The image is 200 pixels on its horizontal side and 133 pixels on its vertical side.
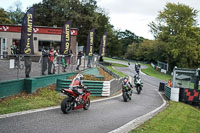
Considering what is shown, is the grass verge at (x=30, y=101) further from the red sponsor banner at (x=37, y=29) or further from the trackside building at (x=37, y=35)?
the red sponsor banner at (x=37, y=29)

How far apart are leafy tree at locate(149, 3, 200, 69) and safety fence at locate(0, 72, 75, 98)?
146 feet

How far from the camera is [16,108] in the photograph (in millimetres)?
10000

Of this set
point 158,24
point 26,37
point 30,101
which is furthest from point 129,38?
point 30,101

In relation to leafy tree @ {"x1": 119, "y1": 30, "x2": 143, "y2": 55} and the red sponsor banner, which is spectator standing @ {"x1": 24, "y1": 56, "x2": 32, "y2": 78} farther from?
leafy tree @ {"x1": 119, "y1": 30, "x2": 143, "y2": 55}

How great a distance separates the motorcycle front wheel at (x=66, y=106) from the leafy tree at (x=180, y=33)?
47.9m

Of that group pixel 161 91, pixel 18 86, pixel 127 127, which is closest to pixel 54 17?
pixel 161 91

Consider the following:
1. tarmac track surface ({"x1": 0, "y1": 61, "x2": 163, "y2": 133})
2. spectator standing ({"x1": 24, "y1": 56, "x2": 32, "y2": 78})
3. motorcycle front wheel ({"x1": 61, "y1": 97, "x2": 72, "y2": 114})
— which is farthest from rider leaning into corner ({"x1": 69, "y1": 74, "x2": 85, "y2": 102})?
spectator standing ({"x1": 24, "y1": 56, "x2": 32, "y2": 78})

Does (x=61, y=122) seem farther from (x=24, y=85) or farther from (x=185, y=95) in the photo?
(x=185, y=95)

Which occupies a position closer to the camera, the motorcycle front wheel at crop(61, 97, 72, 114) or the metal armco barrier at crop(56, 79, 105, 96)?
the motorcycle front wheel at crop(61, 97, 72, 114)

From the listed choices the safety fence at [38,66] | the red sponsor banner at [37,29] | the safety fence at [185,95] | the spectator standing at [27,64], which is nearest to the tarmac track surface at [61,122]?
the safety fence at [38,66]

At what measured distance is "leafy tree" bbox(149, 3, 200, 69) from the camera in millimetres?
54781

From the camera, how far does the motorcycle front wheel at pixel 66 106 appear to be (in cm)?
982

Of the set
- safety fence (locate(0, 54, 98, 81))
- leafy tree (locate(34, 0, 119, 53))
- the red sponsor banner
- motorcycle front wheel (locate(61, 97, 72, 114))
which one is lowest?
motorcycle front wheel (locate(61, 97, 72, 114))

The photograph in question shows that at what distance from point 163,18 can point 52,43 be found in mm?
35633
